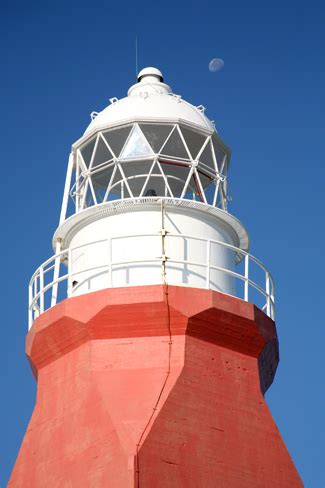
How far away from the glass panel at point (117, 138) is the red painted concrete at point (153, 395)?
12.8ft

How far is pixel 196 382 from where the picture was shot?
20.4 m

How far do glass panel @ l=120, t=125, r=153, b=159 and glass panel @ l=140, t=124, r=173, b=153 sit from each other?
0.62ft

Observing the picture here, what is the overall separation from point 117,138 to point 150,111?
85 cm

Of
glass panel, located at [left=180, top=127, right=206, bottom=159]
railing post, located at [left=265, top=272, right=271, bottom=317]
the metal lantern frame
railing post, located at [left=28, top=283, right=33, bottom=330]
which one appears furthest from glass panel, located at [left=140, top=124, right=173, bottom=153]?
railing post, located at [left=28, top=283, right=33, bottom=330]

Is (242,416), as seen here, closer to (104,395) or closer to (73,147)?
(104,395)

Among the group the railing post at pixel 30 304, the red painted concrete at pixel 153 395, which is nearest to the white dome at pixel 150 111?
the railing post at pixel 30 304

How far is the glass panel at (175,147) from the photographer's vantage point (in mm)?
23656

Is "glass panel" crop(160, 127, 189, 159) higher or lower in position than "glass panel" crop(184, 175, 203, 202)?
higher

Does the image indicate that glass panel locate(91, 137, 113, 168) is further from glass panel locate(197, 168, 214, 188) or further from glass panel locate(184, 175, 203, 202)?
glass panel locate(197, 168, 214, 188)

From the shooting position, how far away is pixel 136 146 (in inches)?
912

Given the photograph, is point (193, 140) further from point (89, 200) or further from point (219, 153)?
point (89, 200)

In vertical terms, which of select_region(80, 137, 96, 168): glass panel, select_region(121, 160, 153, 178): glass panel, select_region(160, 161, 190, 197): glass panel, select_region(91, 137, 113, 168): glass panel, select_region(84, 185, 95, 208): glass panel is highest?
select_region(80, 137, 96, 168): glass panel

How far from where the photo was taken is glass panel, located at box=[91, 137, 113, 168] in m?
23.8

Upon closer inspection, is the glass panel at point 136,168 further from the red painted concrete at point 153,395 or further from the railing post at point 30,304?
the red painted concrete at point 153,395
